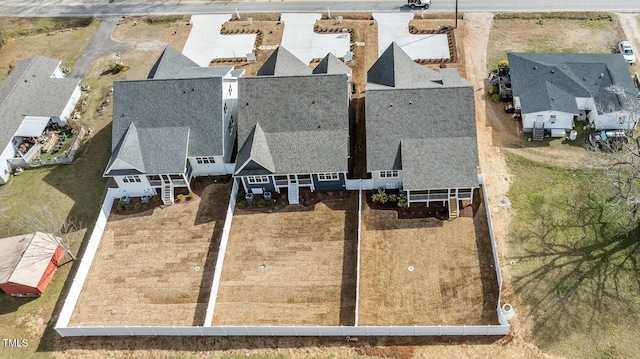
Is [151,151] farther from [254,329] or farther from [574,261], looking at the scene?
[574,261]

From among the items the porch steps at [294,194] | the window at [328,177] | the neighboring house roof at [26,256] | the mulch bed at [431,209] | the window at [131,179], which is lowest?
the mulch bed at [431,209]

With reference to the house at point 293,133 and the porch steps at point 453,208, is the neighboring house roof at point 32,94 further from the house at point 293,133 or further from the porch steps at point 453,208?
the porch steps at point 453,208

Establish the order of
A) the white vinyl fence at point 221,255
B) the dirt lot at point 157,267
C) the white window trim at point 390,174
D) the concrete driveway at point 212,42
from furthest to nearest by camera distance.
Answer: the concrete driveway at point 212,42 → the white window trim at point 390,174 → the dirt lot at point 157,267 → the white vinyl fence at point 221,255

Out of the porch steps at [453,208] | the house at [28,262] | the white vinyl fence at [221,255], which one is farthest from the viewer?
the porch steps at [453,208]

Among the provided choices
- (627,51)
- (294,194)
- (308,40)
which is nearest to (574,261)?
(294,194)

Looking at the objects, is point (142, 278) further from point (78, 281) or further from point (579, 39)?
point (579, 39)

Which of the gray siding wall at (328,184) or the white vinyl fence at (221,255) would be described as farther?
the gray siding wall at (328,184)

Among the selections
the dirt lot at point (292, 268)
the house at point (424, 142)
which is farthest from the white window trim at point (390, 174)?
the dirt lot at point (292, 268)

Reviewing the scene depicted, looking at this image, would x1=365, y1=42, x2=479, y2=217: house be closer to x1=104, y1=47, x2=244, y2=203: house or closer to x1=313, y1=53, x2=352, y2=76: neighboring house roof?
x1=313, y1=53, x2=352, y2=76: neighboring house roof
